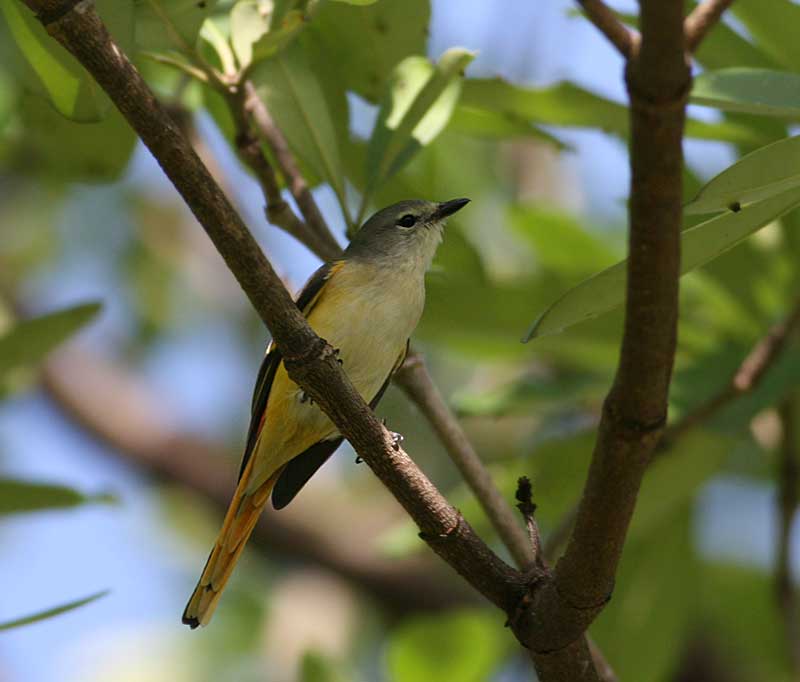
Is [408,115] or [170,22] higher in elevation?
[170,22]

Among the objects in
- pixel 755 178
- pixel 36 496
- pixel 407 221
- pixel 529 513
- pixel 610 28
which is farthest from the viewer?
pixel 407 221

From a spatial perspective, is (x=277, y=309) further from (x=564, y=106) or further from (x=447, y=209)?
(x=447, y=209)

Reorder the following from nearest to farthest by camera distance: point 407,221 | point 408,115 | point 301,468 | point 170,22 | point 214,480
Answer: point 170,22 < point 408,115 < point 301,468 < point 407,221 < point 214,480

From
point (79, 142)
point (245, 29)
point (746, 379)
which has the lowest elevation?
point (746, 379)

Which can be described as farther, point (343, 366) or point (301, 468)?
point (301, 468)

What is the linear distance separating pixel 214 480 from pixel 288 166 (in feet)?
11.5

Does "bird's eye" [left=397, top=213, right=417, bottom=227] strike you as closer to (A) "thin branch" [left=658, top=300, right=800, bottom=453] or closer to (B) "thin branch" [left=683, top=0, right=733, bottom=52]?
(A) "thin branch" [left=658, top=300, right=800, bottom=453]

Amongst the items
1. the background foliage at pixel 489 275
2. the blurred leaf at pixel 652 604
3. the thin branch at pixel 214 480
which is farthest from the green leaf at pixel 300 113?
the thin branch at pixel 214 480

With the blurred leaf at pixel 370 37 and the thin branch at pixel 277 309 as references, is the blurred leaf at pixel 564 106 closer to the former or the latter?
the blurred leaf at pixel 370 37

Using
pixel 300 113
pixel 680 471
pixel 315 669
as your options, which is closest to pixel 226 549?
pixel 315 669

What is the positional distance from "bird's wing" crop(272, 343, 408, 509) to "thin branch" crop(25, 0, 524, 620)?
3.96 ft

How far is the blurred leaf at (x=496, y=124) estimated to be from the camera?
3178 mm

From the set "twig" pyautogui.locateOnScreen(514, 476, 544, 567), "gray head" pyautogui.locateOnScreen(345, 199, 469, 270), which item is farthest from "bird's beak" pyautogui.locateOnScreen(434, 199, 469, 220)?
"twig" pyautogui.locateOnScreen(514, 476, 544, 567)

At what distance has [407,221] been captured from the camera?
378cm
